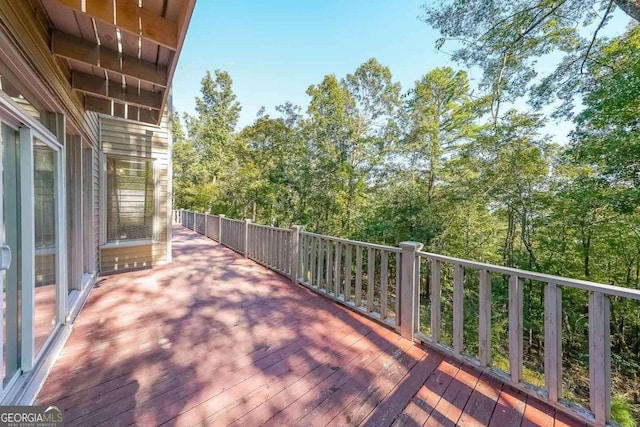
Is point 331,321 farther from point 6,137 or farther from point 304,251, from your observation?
point 6,137

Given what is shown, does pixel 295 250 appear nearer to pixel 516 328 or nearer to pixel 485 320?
pixel 485 320

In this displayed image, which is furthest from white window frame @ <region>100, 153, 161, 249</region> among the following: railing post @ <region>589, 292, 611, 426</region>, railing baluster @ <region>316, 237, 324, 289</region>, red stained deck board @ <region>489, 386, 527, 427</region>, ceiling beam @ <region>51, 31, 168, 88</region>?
A: railing post @ <region>589, 292, 611, 426</region>

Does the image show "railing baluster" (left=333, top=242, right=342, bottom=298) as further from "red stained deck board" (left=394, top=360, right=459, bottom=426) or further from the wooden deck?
"red stained deck board" (left=394, top=360, right=459, bottom=426)

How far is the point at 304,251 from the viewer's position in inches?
157

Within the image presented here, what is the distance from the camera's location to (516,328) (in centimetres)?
182

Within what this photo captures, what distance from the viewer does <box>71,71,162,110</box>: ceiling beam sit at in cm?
262

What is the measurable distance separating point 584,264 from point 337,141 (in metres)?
7.41

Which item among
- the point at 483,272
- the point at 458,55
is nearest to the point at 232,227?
the point at 483,272

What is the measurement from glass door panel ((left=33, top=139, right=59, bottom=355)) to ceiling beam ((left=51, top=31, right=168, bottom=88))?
0.79m

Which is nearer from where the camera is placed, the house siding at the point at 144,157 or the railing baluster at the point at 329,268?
the railing baluster at the point at 329,268

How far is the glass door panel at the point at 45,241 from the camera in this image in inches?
71.3

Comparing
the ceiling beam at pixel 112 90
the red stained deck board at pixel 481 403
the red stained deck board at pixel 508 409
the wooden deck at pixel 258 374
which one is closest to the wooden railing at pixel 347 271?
the wooden deck at pixel 258 374

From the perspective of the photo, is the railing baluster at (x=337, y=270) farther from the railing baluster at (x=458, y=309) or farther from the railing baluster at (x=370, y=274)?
the railing baluster at (x=458, y=309)

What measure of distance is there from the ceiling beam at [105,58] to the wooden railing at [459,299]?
2.59 metres
